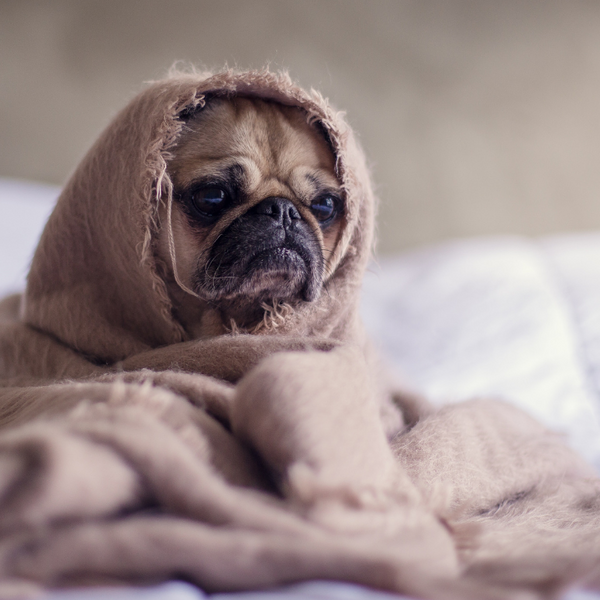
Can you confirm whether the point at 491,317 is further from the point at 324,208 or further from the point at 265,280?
the point at 265,280

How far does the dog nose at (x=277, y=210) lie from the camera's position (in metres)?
1.00

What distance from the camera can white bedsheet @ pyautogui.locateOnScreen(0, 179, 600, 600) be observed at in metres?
1.50

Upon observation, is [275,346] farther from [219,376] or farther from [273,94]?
[273,94]

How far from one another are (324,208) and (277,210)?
12 cm

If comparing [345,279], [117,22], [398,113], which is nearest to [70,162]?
[117,22]

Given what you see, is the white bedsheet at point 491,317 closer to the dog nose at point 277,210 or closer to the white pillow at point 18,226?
the white pillow at point 18,226

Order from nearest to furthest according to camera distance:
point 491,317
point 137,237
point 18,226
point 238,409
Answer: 1. point 238,409
2. point 137,237
3. point 491,317
4. point 18,226

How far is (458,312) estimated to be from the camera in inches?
72.4

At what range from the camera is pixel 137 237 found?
0.94m

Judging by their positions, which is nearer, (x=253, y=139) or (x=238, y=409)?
(x=238, y=409)

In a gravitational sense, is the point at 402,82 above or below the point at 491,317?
above

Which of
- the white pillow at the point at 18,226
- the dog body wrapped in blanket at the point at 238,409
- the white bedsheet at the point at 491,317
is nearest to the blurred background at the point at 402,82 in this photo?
the white pillow at the point at 18,226

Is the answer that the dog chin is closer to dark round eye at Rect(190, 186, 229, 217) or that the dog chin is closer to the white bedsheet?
dark round eye at Rect(190, 186, 229, 217)

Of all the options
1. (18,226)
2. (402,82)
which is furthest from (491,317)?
(18,226)
